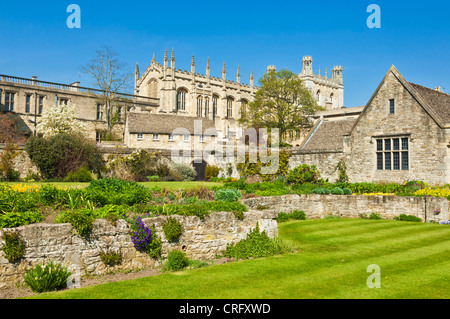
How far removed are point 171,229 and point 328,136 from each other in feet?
71.2

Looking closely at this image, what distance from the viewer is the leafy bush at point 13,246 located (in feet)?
24.2

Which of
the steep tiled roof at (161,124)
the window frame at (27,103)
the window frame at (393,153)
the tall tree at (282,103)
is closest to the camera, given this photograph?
the window frame at (393,153)

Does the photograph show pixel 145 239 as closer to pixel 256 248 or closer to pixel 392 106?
pixel 256 248

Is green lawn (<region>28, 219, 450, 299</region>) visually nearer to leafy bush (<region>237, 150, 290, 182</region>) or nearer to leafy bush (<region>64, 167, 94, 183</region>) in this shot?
leafy bush (<region>237, 150, 290, 182</region>)

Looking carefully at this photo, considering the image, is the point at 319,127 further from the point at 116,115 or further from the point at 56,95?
the point at 56,95

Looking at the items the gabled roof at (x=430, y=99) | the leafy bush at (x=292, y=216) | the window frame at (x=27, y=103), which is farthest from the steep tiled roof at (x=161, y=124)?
the leafy bush at (x=292, y=216)

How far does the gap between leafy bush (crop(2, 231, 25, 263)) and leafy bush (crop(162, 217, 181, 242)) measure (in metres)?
3.31

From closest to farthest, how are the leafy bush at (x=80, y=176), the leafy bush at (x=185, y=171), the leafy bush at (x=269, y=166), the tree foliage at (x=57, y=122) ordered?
1. the leafy bush at (x=80, y=176)
2. the leafy bush at (x=269, y=166)
3. the leafy bush at (x=185, y=171)
4. the tree foliage at (x=57, y=122)

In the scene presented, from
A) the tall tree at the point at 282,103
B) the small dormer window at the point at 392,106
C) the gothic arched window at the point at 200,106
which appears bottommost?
the small dormer window at the point at 392,106

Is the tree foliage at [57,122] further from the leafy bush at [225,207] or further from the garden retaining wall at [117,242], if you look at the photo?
the garden retaining wall at [117,242]

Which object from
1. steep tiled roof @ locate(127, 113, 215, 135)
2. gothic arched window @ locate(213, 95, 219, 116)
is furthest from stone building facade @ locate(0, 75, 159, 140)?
gothic arched window @ locate(213, 95, 219, 116)
